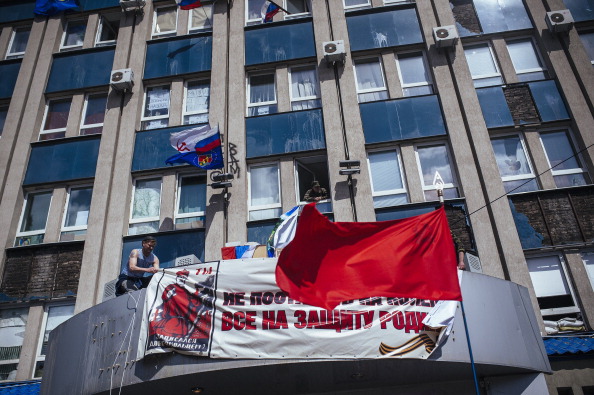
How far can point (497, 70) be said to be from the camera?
46.5 ft

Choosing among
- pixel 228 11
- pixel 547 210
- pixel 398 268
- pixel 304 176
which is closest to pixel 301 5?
pixel 228 11

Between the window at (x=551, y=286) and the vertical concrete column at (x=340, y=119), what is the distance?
3929mm

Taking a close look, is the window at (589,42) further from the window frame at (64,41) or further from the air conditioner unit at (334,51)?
the window frame at (64,41)

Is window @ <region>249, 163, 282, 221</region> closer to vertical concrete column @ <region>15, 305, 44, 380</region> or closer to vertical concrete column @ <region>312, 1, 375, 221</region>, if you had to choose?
vertical concrete column @ <region>312, 1, 375, 221</region>

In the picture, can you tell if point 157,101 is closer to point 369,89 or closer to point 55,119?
point 55,119

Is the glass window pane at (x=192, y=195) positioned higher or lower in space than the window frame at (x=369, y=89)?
lower

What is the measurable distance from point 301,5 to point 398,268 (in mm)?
11689

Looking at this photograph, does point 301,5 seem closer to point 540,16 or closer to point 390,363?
point 540,16

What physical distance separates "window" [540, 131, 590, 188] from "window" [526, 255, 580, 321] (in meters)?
2.08

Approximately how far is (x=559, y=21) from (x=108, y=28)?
14.3 m

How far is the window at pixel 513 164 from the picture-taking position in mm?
12359

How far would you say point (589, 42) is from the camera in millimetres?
14406

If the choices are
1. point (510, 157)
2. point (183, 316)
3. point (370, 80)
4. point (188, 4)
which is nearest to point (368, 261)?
point (183, 316)

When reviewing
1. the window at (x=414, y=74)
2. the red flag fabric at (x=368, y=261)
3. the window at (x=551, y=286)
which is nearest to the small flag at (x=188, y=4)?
the window at (x=414, y=74)
